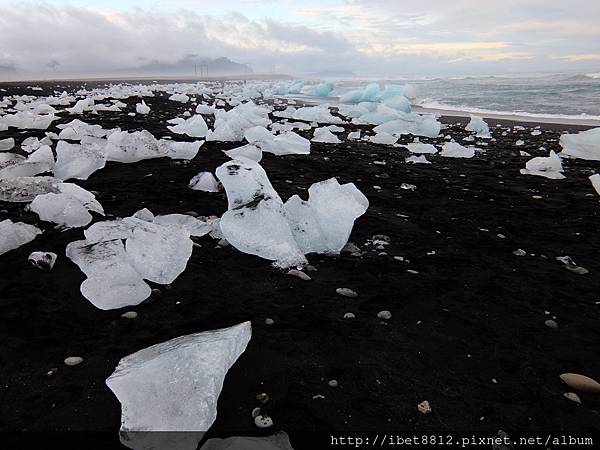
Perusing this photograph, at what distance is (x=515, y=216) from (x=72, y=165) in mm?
4254

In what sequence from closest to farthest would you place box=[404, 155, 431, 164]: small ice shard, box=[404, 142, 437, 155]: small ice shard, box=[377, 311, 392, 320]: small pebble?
box=[377, 311, 392, 320]: small pebble, box=[404, 155, 431, 164]: small ice shard, box=[404, 142, 437, 155]: small ice shard

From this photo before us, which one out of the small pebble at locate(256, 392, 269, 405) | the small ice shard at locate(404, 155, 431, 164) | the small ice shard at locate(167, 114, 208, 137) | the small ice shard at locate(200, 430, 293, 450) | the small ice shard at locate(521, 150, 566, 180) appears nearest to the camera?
the small ice shard at locate(200, 430, 293, 450)

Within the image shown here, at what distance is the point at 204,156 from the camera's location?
17.4ft

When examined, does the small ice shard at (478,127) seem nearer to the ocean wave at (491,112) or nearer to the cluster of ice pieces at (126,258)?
the ocean wave at (491,112)

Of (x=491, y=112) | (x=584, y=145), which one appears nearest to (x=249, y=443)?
(x=584, y=145)

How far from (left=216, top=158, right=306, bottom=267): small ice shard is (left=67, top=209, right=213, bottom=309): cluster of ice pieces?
1.10ft

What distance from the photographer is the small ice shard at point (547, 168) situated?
495 centimetres

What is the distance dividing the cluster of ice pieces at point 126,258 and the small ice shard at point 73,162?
1.89 m

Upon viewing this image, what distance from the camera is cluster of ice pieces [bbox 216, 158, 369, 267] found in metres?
2.57

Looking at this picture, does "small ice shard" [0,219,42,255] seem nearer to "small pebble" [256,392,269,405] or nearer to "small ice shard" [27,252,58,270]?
"small ice shard" [27,252,58,270]

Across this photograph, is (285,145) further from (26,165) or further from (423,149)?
(26,165)

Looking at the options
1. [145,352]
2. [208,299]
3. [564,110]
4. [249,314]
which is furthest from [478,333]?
[564,110]

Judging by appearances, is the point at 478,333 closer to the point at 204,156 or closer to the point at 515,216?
the point at 515,216

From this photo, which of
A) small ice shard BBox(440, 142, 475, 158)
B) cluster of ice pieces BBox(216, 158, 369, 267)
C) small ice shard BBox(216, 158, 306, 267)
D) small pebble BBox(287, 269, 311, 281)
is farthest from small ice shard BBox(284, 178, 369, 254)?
small ice shard BBox(440, 142, 475, 158)
